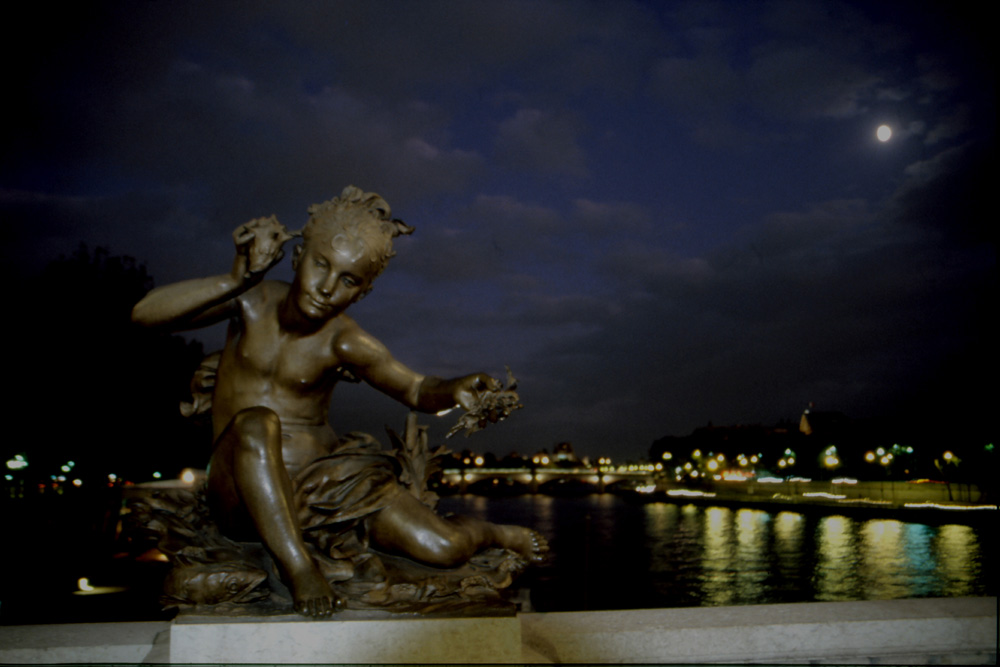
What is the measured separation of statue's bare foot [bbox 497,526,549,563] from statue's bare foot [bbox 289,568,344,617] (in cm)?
108

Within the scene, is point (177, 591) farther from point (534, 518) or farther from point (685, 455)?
point (685, 455)

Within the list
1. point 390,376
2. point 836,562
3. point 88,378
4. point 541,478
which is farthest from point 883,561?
point 541,478

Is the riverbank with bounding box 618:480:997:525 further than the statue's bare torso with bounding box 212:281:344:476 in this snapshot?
Yes

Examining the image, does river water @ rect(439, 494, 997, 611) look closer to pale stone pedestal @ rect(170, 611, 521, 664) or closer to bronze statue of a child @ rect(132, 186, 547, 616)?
bronze statue of a child @ rect(132, 186, 547, 616)

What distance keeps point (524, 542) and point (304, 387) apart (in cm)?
153

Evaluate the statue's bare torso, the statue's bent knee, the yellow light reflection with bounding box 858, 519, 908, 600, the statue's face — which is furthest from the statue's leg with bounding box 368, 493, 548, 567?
the yellow light reflection with bounding box 858, 519, 908, 600

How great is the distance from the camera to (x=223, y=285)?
3.67 meters

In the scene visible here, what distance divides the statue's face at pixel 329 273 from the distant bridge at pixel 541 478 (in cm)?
10605

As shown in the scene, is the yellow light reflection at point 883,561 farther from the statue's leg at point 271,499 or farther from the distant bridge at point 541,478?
the distant bridge at point 541,478

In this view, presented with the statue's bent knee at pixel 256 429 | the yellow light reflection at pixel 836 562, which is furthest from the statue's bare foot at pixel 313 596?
the yellow light reflection at pixel 836 562

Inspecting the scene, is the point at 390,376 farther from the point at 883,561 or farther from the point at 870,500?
the point at 870,500

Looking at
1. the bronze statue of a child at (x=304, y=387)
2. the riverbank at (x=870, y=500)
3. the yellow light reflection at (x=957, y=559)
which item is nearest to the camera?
the bronze statue of a child at (x=304, y=387)

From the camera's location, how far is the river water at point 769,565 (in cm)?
2186

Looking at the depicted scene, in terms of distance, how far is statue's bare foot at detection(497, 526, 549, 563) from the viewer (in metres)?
4.24
